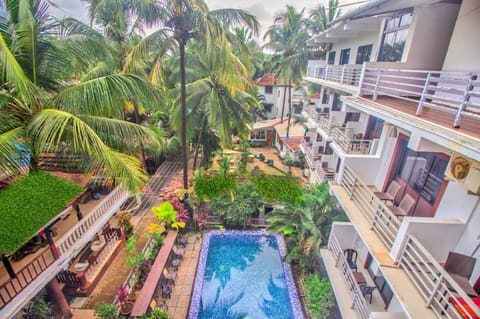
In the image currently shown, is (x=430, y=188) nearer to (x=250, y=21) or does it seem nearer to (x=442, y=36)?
(x=442, y=36)

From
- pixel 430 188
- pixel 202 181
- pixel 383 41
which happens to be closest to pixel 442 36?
pixel 383 41

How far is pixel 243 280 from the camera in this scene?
10.2 m

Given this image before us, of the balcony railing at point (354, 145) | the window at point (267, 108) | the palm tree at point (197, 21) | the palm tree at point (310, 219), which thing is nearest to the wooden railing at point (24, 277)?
the palm tree at point (310, 219)

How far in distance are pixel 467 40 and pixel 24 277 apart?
1218 cm

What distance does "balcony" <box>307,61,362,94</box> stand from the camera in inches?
387

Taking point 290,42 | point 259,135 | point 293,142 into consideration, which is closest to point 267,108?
point 259,135

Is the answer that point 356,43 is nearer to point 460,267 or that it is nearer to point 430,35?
point 430,35

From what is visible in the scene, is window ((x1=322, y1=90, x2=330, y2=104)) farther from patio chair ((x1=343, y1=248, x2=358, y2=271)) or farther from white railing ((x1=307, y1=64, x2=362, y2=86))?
patio chair ((x1=343, y1=248, x2=358, y2=271))

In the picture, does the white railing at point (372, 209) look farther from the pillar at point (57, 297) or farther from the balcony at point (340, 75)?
the pillar at point (57, 297)

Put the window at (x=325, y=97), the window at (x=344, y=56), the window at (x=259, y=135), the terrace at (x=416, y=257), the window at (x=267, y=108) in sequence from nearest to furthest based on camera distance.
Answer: the terrace at (x=416, y=257) → the window at (x=344, y=56) → the window at (x=325, y=97) → the window at (x=259, y=135) → the window at (x=267, y=108)

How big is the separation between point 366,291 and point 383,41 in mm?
8819

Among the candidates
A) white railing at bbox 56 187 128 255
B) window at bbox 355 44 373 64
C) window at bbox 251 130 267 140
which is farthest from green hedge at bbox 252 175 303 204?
window at bbox 251 130 267 140

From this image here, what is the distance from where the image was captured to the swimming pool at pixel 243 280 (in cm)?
885

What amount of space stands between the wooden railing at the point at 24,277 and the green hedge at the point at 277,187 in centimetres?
1054
